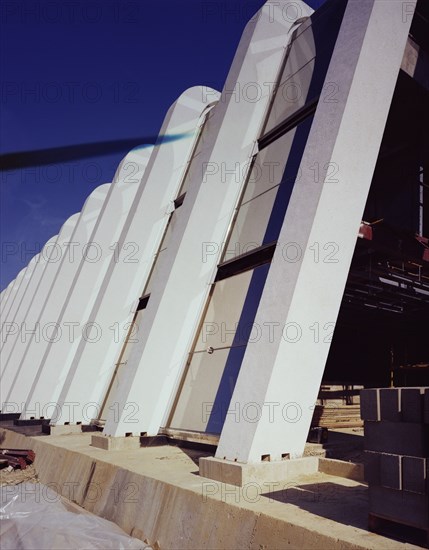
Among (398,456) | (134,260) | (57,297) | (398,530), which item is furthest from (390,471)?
(57,297)

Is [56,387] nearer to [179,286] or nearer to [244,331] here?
[179,286]

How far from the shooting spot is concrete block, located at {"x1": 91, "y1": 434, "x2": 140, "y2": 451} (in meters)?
8.51

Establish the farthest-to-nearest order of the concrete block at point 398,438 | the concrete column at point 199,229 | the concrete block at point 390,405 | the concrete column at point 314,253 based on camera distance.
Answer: the concrete column at point 199,229, the concrete column at point 314,253, the concrete block at point 390,405, the concrete block at point 398,438

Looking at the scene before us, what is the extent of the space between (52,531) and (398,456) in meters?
3.15

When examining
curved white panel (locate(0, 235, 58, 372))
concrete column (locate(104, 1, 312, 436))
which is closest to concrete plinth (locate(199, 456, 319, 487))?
concrete column (locate(104, 1, 312, 436))

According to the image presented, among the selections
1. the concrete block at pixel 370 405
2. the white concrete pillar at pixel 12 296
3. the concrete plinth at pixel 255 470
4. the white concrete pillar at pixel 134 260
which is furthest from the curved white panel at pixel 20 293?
the concrete block at pixel 370 405

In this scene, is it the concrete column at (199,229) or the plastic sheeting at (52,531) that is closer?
the plastic sheeting at (52,531)

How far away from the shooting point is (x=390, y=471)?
3535 millimetres

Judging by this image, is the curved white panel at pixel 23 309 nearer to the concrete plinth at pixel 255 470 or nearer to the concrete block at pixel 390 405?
the concrete plinth at pixel 255 470

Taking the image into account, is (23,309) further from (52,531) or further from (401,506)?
(401,506)

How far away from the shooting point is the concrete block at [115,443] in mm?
8508

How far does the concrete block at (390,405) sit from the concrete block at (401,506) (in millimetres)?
554

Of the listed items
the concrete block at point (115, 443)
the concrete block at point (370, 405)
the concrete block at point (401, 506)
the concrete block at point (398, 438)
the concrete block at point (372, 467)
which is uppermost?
the concrete block at point (370, 405)

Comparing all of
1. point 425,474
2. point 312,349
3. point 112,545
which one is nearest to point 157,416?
point 312,349
